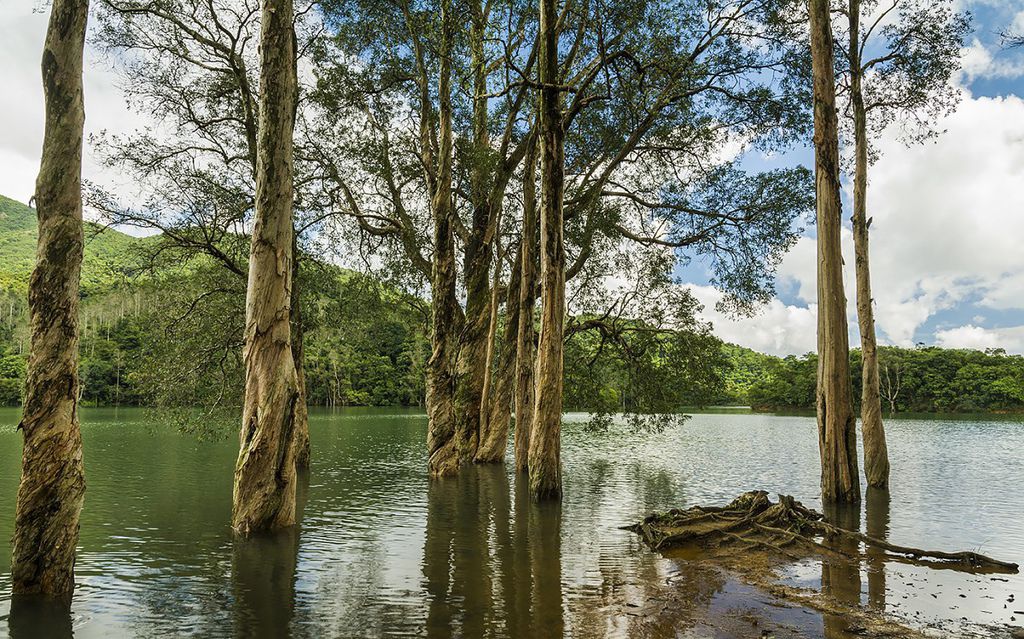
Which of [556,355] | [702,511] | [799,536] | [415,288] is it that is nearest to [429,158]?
[415,288]

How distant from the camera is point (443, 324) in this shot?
57.1ft

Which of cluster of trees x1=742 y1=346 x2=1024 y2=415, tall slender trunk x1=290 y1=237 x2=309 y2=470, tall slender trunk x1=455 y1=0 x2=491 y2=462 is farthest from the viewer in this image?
cluster of trees x1=742 y1=346 x2=1024 y2=415

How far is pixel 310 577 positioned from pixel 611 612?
149 inches

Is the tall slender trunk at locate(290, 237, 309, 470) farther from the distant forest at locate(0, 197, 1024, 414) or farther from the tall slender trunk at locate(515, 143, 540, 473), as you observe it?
the tall slender trunk at locate(515, 143, 540, 473)

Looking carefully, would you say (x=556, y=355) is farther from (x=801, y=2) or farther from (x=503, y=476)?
(x=801, y=2)

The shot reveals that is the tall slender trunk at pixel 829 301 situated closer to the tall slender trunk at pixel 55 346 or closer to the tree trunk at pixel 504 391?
the tree trunk at pixel 504 391

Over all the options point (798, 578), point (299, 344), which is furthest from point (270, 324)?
point (299, 344)

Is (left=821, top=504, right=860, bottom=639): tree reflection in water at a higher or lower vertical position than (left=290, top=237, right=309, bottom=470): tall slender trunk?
lower

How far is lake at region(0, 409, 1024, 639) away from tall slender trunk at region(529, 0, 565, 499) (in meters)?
0.87

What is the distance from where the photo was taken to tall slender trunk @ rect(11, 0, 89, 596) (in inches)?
242

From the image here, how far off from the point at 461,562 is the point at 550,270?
6167 millimetres

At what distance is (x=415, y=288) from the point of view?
25328mm

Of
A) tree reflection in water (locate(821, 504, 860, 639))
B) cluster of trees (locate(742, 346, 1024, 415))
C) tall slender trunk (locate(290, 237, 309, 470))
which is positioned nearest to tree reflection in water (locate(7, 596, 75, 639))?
tree reflection in water (locate(821, 504, 860, 639))

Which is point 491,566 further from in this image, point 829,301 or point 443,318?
point 443,318
